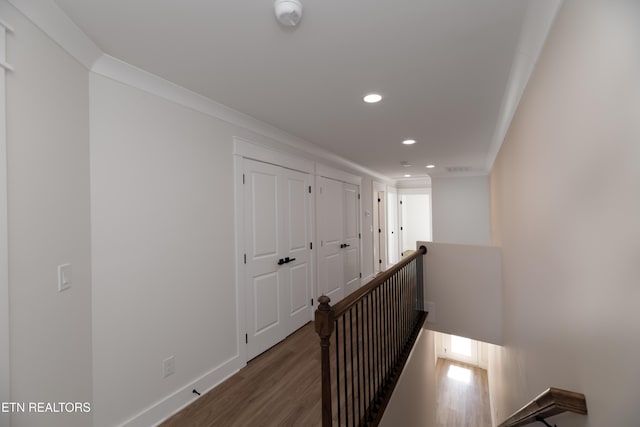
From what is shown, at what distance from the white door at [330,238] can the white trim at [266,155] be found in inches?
20.0

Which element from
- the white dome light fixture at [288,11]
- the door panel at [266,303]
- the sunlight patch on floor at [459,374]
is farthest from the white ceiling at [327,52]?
the sunlight patch on floor at [459,374]

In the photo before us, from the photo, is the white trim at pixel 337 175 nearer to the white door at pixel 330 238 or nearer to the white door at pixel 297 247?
the white door at pixel 330 238

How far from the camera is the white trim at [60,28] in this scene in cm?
112

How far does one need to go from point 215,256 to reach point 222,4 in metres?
1.74

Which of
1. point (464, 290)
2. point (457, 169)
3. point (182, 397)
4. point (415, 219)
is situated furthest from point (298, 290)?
point (415, 219)

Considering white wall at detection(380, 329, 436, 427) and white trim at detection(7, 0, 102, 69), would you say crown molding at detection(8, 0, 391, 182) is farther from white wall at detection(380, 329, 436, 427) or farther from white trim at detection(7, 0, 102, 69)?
white wall at detection(380, 329, 436, 427)

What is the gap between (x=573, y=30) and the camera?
102 centimetres

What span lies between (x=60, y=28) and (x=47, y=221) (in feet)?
2.97

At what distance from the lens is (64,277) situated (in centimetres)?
132

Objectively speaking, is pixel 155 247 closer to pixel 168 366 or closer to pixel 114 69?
pixel 168 366

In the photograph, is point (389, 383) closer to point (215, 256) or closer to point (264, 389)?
point (264, 389)

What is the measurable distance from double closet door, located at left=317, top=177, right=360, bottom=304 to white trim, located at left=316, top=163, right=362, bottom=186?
0.07 m

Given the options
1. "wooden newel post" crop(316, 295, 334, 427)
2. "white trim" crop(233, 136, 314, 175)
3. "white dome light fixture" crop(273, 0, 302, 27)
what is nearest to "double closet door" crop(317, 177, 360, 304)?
"white trim" crop(233, 136, 314, 175)

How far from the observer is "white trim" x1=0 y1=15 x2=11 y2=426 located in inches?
39.0
